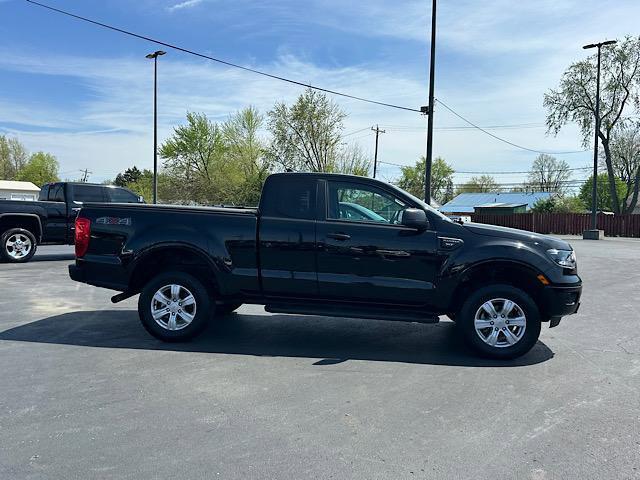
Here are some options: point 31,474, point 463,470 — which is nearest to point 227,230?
point 31,474

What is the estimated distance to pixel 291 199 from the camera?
19.2 feet

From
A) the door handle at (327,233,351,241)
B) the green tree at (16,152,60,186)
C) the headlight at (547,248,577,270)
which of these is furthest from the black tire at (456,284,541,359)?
the green tree at (16,152,60,186)

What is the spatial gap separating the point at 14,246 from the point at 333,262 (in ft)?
34.6

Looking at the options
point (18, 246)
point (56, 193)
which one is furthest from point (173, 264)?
point (56, 193)

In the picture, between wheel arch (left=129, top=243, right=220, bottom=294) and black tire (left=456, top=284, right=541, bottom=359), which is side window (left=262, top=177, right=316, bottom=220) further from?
black tire (left=456, top=284, right=541, bottom=359)

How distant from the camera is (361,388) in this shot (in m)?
4.51

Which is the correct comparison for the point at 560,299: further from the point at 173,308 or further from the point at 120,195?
the point at 120,195

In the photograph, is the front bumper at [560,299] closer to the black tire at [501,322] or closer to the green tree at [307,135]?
the black tire at [501,322]

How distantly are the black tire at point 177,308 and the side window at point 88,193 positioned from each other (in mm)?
8992

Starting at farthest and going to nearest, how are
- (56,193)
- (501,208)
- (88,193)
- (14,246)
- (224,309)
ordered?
1. (501,208)
2. (88,193)
3. (56,193)
4. (14,246)
5. (224,309)

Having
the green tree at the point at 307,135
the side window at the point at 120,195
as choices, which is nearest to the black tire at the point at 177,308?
the side window at the point at 120,195

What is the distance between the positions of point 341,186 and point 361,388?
2.35 meters

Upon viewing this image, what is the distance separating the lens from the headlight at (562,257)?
5480 mm

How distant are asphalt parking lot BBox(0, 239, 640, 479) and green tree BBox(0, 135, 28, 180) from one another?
85.1m
